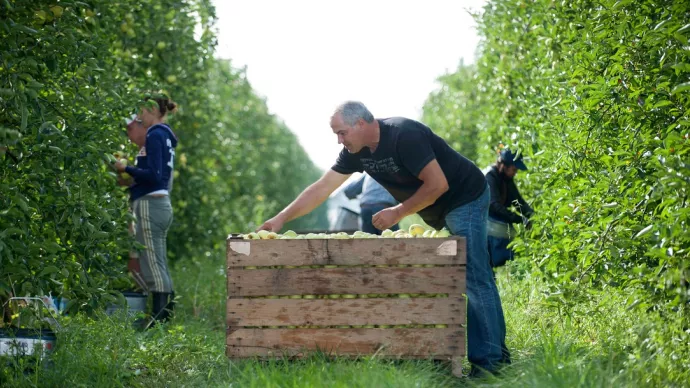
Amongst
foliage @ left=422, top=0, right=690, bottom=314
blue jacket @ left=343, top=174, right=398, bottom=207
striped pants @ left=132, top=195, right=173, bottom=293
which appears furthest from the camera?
blue jacket @ left=343, top=174, right=398, bottom=207

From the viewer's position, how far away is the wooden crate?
Result: 16.4ft

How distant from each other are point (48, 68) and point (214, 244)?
22.8ft

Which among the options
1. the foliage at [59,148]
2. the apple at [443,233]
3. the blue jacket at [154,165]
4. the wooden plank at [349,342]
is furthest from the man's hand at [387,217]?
the blue jacket at [154,165]

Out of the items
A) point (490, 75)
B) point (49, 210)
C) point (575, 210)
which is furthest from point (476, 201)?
point (490, 75)

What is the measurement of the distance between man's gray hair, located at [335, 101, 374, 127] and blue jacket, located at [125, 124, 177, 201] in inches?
109

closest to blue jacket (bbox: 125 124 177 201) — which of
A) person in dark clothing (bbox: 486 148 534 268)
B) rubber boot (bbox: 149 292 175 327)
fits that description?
rubber boot (bbox: 149 292 175 327)

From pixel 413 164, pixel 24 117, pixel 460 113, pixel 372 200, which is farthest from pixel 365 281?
pixel 460 113

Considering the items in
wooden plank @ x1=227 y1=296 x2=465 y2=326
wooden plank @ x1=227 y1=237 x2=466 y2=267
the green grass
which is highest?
wooden plank @ x1=227 y1=237 x2=466 y2=267

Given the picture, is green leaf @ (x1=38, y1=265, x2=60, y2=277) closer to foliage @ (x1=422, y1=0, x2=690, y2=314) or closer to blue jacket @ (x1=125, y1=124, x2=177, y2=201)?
blue jacket @ (x1=125, y1=124, x2=177, y2=201)

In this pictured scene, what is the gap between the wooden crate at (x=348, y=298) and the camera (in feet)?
16.4

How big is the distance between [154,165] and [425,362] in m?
3.37

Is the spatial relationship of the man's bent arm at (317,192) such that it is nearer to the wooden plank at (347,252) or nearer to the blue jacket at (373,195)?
the wooden plank at (347,252)

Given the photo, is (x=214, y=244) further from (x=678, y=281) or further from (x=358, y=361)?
(x=678, y=281)

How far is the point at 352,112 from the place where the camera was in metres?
5.07
